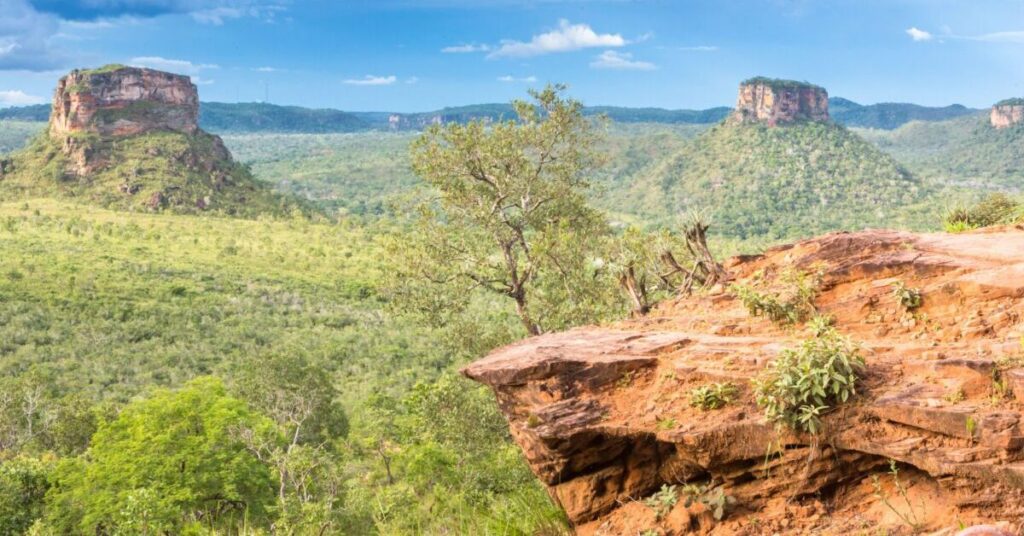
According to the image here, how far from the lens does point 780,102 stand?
15000 cm

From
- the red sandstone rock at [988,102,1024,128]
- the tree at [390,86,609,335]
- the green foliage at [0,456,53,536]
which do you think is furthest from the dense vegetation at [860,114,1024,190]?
the green foliage at [0,456,53,536]

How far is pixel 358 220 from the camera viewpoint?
375ft

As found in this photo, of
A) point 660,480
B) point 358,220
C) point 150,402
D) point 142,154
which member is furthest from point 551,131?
point 142,154

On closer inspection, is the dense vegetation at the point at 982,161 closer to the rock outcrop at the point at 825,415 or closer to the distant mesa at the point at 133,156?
the distant mesa at the point at 133,156

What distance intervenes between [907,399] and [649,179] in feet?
492

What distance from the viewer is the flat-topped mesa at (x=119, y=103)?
113625mm

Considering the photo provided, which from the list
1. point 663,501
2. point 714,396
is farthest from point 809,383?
point 663,501

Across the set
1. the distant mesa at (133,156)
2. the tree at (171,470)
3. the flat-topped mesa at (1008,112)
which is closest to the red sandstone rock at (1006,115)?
the flat-topped mesa at (1008,112)

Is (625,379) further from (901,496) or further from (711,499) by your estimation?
(901,496)

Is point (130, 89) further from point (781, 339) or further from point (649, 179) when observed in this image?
point (781, 339)

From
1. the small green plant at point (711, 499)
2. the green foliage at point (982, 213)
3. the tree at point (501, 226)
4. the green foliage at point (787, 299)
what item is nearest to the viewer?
the small green plant at point (711, 499)

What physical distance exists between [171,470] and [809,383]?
19773 millimetres

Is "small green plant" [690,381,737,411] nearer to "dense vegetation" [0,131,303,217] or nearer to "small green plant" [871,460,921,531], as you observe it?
"small green plant" [871,460,921,531]

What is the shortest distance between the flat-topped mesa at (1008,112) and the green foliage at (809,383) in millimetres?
209216
